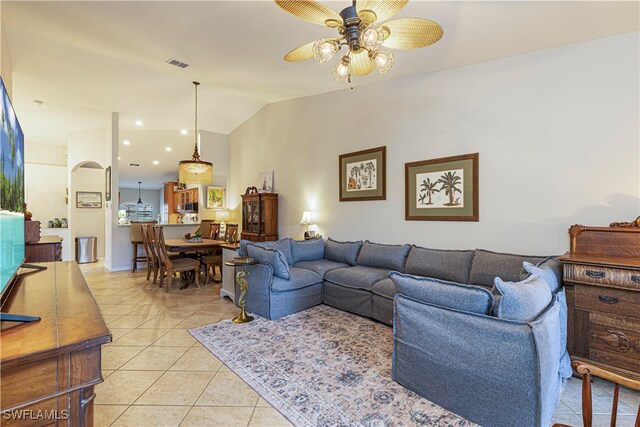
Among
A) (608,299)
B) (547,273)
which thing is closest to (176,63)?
(547,273)

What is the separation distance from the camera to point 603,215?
2.73 m

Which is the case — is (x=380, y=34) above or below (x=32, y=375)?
above

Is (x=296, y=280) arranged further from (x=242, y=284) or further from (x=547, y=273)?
(x=547, y=273)

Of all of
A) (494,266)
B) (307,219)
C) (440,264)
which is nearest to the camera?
(494,266)

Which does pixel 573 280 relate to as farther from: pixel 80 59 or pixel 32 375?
pixel 80 59

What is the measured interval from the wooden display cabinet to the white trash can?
4773mm

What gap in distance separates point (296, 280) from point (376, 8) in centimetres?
290

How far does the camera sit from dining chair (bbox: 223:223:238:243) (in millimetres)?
6137

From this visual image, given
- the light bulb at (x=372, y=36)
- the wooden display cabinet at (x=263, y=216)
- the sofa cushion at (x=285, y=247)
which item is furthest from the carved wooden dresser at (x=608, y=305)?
the wooden display cabinet at (x=263, y=216)

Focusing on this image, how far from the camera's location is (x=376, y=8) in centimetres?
187

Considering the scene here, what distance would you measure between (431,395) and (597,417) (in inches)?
39.8

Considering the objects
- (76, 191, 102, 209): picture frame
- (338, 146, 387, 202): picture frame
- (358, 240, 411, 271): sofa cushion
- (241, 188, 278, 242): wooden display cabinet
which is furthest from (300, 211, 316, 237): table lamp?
(76, 191, 102, 209): picture frame

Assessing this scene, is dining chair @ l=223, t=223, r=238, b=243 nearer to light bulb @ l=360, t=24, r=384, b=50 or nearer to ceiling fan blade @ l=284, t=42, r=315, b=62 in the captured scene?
ceiling fan blade @ l=284, t=42, r=315, b=62

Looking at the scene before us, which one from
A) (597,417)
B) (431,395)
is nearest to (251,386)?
(431,395)
